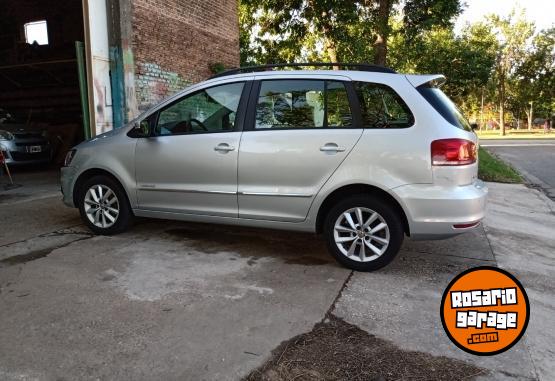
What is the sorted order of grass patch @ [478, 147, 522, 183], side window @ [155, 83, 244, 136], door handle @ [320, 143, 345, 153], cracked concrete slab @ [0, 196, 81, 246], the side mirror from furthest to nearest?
grass patch @ [478, 147, 522, 183], cracked concrete slab @ [0, 196, 81, 246], the side mirror, side window @ [155, 83, 244, 136], door handle @ [320, 143, 345, 153]

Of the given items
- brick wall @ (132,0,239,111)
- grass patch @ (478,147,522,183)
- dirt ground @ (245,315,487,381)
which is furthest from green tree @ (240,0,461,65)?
dirt ground @ (245,315,487,381)

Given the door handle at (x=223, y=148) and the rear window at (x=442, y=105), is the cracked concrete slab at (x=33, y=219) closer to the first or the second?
the door handle at (x=223, y=148)

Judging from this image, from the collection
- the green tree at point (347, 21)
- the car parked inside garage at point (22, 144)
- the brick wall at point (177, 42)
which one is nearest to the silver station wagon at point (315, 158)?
the brick wall at point (177, 42)

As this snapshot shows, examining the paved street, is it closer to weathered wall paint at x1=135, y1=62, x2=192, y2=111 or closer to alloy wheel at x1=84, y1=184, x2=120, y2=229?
alloy wheel at x1=84, y1=184, x2=120, y2=229

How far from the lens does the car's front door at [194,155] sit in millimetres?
4594

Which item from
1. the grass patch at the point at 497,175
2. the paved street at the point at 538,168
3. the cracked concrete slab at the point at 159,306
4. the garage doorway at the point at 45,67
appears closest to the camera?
the cracked concrete slab at the point at 159,306

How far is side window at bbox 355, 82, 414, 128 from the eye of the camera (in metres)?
4.02

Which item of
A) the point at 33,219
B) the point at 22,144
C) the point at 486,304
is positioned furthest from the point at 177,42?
the point at 486,304

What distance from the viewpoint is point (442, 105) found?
13.4 feet

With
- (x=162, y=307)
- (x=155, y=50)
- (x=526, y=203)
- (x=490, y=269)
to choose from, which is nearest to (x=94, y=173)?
(x=162, y=307)

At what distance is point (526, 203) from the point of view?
8273 millimetres

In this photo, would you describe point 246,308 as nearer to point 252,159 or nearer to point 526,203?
point 252,159

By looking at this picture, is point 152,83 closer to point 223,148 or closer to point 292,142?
point 223,148

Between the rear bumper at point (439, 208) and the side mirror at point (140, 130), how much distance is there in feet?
8.81
